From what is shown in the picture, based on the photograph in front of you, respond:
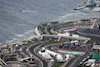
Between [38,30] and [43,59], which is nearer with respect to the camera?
[43,59]

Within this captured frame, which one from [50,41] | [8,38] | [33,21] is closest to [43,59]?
[50,41]

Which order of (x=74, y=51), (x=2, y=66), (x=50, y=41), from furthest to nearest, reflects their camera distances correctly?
1. (x=50, y=41)
2. (x=74, y=51)
3. (x=2, y=66)

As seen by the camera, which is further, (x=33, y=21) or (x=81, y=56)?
(x=33, y=21)

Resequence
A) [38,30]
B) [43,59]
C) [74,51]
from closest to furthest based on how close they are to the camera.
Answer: [43,59], [74,51], [38,30]

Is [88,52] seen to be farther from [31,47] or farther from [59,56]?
[31,47]

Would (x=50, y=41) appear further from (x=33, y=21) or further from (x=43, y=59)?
(x=33, y=21)

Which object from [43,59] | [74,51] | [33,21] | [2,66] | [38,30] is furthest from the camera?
[33,21]

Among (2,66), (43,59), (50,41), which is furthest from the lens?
(50,41)

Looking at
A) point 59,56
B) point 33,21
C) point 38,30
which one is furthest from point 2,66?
point 33,21
